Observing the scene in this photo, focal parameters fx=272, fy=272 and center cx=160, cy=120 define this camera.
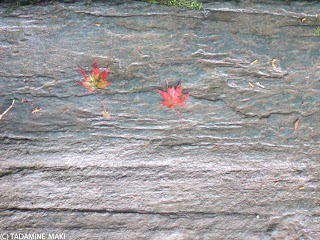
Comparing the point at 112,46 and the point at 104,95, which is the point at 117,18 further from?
the point at 104,95

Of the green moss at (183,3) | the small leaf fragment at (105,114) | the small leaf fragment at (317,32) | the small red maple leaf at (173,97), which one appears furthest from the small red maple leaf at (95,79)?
the small leaf fragment at (317,32)

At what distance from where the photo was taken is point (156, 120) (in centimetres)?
183

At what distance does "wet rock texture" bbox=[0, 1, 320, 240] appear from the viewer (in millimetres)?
1800

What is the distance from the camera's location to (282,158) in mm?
1863

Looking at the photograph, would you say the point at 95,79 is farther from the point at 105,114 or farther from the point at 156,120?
the point at 156,120

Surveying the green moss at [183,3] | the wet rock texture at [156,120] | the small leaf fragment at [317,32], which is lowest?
the wet rock texture at [156,120]

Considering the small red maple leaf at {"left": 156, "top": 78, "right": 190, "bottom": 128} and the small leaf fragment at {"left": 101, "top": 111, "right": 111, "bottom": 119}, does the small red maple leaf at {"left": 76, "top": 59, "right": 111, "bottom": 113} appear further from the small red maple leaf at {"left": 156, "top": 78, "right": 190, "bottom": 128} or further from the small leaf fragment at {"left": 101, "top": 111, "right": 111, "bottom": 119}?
the small red maple leaf at {"left": 156, "top": 78, "right": 190, "bottom": 128}

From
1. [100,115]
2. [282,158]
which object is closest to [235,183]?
[282,158]

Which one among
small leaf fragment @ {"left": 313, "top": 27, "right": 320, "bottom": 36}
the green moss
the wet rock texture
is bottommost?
the wet rock texture

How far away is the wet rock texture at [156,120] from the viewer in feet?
5.90

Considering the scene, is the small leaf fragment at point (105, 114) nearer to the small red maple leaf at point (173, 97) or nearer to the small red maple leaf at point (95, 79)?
the small red maple leaf at point (95, 79)

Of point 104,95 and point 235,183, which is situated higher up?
point 104,95

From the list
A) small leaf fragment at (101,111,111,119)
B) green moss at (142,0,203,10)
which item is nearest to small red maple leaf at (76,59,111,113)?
small leaf fragment at (101,111,111,119)

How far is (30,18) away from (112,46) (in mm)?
557
